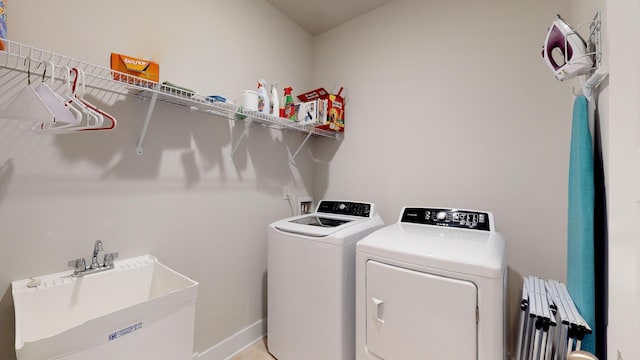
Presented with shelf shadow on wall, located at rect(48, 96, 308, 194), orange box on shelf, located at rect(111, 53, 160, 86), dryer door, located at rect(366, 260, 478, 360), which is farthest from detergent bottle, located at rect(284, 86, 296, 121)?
dryer door, located at rect(366, 260, 478, 360)

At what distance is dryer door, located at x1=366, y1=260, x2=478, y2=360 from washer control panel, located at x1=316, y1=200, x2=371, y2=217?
0.71 meters

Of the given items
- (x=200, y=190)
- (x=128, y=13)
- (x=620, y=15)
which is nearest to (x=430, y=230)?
(x=620, y=15)

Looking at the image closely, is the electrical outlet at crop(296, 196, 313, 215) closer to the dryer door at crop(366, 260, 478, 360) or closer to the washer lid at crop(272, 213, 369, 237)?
the washer lid at crop(272, 213, 369, 237)

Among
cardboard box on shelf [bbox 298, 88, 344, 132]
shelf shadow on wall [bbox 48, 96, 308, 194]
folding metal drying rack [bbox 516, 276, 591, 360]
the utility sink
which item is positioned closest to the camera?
the utility sink

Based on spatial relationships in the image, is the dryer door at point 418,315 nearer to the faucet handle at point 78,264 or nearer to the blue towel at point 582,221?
the blue towel at point 582,221

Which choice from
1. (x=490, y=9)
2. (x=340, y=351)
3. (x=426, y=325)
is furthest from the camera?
(x=490, y=9)

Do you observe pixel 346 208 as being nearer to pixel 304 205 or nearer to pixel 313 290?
pixel 304 205

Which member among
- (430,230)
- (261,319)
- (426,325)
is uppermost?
(430,230)

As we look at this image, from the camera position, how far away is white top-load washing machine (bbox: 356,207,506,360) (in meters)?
1.08

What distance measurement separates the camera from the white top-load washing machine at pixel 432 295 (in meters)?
1.08

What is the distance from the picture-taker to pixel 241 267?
6.53 ft

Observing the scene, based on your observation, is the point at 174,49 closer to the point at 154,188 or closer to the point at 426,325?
the point at 154,188

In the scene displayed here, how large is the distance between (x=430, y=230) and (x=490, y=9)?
1612 millimetres

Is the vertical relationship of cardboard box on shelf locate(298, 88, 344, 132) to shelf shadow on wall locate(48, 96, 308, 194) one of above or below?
above
